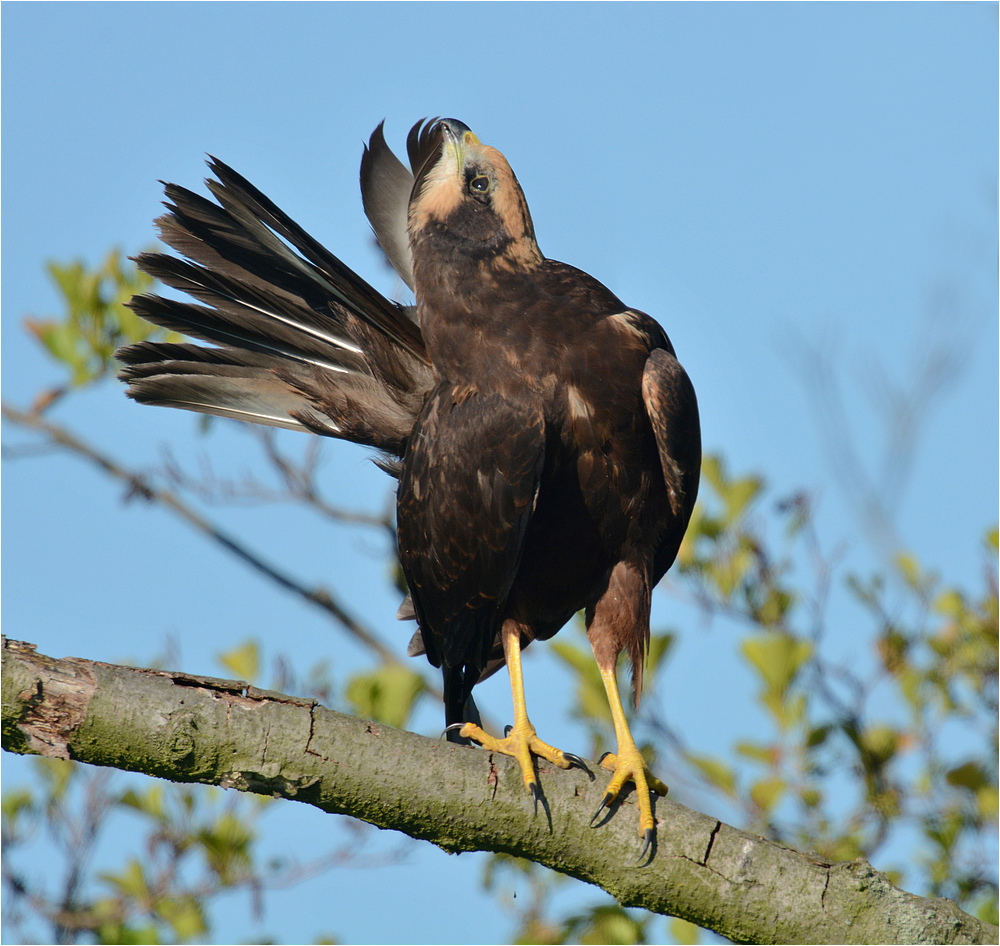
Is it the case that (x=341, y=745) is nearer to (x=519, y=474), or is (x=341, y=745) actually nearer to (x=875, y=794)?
(x=519, y=474)

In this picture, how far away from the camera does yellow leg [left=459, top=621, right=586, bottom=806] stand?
3.27 metres

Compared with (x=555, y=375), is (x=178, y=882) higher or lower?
lower

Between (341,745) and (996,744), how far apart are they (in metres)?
3.74

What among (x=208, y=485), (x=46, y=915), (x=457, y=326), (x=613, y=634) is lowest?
(x=46, y=915)

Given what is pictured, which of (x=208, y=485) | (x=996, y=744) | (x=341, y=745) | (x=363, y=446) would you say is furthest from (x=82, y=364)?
(x=996, y=744)

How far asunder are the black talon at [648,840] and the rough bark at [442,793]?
28 mm

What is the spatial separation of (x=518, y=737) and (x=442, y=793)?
550 mm

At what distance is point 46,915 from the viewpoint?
5.46 metres

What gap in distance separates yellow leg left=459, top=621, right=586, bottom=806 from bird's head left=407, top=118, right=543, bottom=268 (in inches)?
59.1

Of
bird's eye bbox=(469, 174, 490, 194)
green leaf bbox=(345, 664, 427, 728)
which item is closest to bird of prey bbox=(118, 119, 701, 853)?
bird's eye bbox=(469, 174, 490, 194)

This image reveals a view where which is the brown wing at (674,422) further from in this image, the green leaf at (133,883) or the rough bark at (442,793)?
the green leaf at (133,883)

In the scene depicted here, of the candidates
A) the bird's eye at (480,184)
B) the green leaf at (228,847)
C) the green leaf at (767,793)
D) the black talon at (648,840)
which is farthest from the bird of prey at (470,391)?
the green leaf at (228,847)

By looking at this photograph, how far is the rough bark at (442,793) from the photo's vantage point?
2.80m

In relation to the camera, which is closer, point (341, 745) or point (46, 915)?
point (341, 745)
